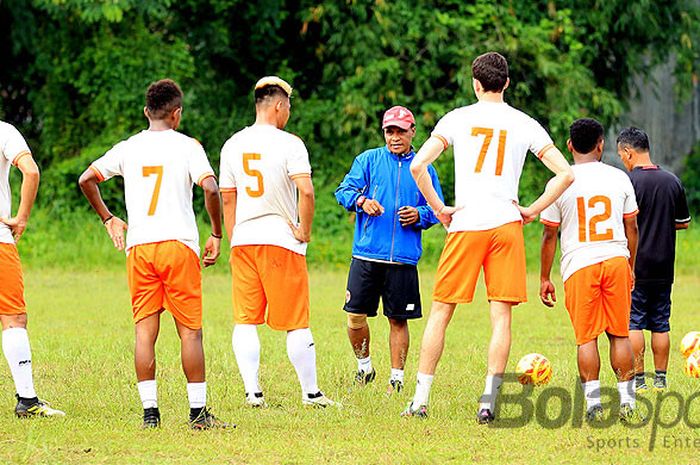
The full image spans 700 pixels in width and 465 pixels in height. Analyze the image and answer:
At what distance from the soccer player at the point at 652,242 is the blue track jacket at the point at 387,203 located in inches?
57.8

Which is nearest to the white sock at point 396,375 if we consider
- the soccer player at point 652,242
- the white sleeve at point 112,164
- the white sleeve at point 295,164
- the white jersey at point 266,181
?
the white jersey at point 266,181

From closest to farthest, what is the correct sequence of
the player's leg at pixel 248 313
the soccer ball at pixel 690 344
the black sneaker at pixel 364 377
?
the player's leg at pixel 248 313 < the black sneaker at pixel 364 377 < the soccer ball at pixel 690 344

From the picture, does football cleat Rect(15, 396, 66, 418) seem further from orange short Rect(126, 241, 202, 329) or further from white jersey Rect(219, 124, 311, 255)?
white jersey Rect(219, 124, 311, 255)

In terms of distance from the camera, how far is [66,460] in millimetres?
6887

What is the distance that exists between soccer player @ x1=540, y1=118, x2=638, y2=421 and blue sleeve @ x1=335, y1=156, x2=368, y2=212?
5.59 feet

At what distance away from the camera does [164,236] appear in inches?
304

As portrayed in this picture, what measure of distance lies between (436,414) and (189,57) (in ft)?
46.1

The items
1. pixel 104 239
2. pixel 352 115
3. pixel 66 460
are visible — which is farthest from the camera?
pixel 352 115

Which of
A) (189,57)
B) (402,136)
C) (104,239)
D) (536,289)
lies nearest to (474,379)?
(402,136)

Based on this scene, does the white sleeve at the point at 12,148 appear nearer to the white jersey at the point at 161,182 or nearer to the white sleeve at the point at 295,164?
the white jersey at the point at 161,182

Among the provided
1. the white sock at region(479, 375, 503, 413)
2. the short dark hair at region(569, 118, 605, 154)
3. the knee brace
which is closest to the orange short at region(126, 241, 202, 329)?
the white sock at region(479, 375, 503, 413)

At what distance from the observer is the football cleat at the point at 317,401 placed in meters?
8.58

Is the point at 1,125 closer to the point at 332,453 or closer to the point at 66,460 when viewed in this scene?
the point at 66,460

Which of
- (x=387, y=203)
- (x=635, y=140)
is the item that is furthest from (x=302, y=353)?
(x=635, y=140)
